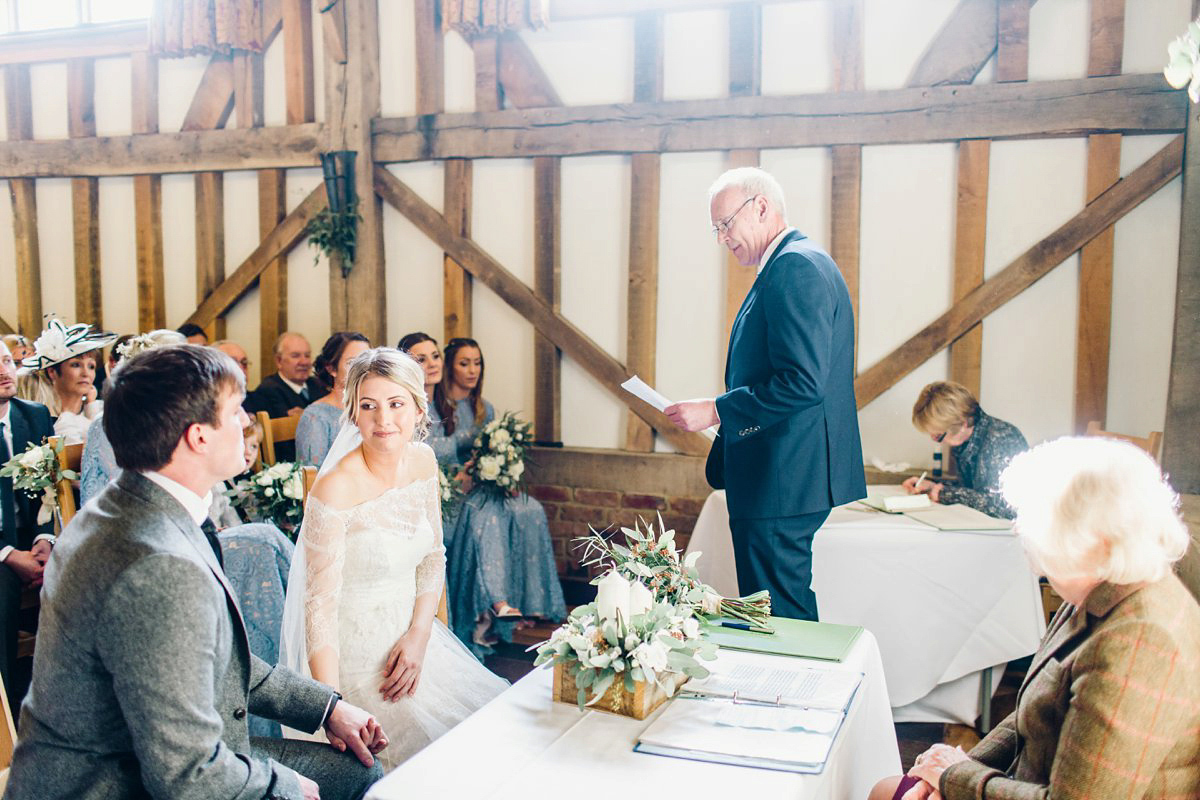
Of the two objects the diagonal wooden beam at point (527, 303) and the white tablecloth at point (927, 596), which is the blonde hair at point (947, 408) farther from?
the diagonal wooden beam at point (527, 303)

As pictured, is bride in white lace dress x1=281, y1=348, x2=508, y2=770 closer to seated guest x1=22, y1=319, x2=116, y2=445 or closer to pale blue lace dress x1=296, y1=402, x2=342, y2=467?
pale blue lace dress x1=296, y1=402, x2=342, y2=467

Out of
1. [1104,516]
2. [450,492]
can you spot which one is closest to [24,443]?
[450,492]

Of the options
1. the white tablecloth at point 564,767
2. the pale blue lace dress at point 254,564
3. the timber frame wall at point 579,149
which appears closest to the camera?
the white tablecloth at point 564,767

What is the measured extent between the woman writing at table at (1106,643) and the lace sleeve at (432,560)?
1.62 metres

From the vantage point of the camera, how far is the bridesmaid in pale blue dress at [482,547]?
4.93 metres

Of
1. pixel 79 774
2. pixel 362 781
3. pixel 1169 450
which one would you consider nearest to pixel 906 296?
pixel 1169 450

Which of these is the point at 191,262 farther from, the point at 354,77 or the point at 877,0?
the point at 877,0

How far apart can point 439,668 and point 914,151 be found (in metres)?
3.68

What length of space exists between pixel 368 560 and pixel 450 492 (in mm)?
2017

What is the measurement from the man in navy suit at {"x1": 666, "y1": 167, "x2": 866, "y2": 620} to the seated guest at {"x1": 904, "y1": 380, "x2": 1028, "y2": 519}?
40.3 inches

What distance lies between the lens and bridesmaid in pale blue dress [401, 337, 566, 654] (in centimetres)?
493

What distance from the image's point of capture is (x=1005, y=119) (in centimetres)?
495

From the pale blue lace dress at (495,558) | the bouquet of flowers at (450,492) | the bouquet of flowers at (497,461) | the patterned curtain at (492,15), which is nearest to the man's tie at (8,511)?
the bouquet of flowers at (450,492)

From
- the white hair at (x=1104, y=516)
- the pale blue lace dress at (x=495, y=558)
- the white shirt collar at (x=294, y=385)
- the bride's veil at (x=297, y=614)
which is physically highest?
the white hair at (x=1104, y=516)
